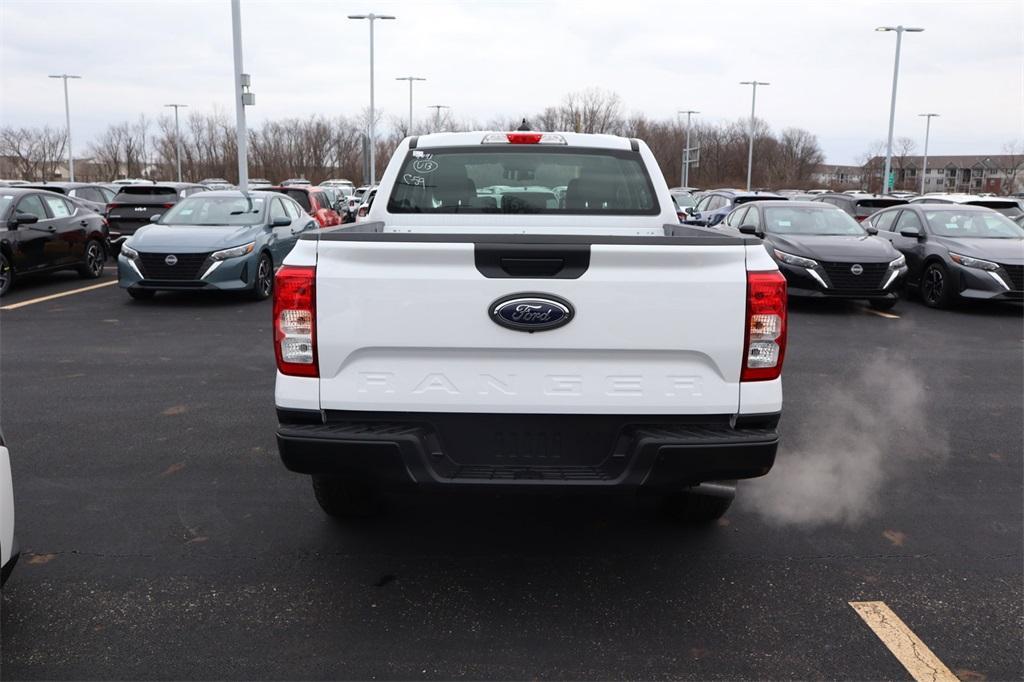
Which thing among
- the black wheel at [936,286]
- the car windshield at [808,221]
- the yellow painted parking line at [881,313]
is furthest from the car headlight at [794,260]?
the black wheel at [936,286]

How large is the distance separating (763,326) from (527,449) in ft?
3.25

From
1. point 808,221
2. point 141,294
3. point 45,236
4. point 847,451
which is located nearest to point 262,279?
point 141,294

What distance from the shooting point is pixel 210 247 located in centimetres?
1139

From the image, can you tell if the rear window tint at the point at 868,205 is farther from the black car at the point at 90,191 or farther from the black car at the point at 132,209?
the black car at the point at 90,191

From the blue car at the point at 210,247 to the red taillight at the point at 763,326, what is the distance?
8813mm

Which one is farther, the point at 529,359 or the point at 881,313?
the point at 881,313

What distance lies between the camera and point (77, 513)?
14.1 feet

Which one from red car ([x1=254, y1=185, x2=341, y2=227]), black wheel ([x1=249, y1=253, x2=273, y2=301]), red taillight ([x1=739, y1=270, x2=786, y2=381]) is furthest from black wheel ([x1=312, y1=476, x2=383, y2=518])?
red car ([x1=254, y1=185, x2=341, y2=227])

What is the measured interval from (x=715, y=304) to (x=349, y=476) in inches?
59.7

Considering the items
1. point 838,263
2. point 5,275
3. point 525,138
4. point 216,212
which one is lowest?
point 5,275

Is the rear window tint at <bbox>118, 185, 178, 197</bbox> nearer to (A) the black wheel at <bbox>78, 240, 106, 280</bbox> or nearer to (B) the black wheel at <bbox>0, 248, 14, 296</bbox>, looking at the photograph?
(A) the black wheel at <bbox>78, 240, 106, 280</bbox>

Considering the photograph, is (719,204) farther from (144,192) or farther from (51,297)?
(51,297)

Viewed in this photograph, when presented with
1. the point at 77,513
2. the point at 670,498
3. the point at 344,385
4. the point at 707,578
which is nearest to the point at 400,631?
the point at 344,385

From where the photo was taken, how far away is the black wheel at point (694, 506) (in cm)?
410
